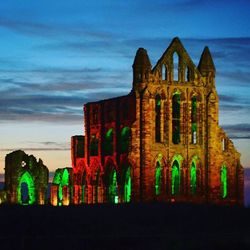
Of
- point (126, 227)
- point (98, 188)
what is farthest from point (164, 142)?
point (126, 227)

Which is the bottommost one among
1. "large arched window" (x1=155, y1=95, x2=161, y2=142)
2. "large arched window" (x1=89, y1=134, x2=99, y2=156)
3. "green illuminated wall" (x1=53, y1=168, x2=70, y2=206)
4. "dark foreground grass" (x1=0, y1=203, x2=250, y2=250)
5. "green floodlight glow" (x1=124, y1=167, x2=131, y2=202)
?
"dark foreground grass" (x1=0, y1=203, x2=250, y2=250)

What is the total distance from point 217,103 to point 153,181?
9.14 metres

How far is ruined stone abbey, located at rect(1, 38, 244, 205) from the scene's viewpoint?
303ft

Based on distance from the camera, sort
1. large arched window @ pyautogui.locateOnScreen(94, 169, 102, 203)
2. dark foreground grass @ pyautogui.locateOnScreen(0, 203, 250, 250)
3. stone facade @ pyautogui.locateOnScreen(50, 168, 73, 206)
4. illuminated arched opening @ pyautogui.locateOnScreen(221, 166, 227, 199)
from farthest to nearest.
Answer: stone facade @ pyautogui.locateOnScreen(50, 168, 73, 206)
illuminated arched opening @ pyautogui.locateOnScreen(221, 166, 227, 199)
large arched window @ pyautogui.locateOnScreen(94, 169, 102, 203)
dark foreground grass @ pyautogui.locateOnScreen(0, 203, 250, 250)

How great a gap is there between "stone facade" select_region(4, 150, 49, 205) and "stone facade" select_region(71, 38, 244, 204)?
3362 millimetres

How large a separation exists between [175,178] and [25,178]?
12.0 metres

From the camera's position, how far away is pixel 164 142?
3693 inches

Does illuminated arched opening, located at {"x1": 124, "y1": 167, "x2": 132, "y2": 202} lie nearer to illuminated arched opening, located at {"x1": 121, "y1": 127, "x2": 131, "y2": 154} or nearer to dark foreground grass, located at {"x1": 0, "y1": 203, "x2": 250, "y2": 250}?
illuminated arched opening, located at {"x1": 121, "y1": 127, "x2": 131, "y2": 154}

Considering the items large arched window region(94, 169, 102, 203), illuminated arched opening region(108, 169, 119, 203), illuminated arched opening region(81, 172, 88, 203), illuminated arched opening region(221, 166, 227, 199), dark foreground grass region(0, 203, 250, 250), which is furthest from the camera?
illuminated arched opening region(81, 172, 88, 203)

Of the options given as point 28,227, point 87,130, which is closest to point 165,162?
point 87,130

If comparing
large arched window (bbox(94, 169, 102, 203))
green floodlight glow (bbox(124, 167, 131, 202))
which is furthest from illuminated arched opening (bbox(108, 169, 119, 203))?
green floodlight glow (bbox(124, 167, 131, 202))

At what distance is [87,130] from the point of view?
100250 millimetres

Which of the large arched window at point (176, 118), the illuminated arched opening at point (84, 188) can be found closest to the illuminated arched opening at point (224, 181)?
the large arched window at point (176, 118)

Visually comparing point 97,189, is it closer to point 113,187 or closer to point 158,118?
point 113,187
